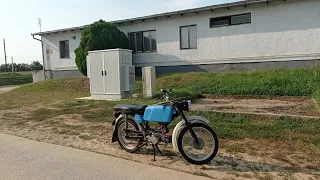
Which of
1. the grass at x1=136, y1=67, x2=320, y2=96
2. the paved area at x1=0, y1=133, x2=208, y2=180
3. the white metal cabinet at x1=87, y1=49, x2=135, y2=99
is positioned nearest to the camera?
the paved area at x1=0, y1=133, x2=208, y2=180

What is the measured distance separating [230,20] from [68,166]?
13217 mm

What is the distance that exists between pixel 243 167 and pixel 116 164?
1.95m

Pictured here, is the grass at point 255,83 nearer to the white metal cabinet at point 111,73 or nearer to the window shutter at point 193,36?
the white metal cabinet at point 111,73

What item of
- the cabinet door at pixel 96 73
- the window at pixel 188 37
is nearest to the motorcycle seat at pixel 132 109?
the cabinet door at pixel 96 73

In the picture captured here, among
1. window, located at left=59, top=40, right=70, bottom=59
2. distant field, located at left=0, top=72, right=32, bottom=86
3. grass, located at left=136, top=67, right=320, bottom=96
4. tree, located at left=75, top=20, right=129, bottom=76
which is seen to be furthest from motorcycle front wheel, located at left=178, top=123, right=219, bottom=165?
distant field, located at left=0, top=72, right=32, bottom=86

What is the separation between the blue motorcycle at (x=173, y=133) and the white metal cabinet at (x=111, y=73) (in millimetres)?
7033

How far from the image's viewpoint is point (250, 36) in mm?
15172

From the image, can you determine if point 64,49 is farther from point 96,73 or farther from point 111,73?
point 111,73

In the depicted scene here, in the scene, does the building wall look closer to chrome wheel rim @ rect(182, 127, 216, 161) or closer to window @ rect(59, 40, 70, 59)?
window @ rect(59, 40, 70, 59)

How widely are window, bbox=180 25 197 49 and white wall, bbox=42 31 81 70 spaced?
27.8 feet

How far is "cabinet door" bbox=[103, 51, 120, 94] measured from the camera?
40.3 ft

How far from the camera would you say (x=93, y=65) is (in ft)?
42.4

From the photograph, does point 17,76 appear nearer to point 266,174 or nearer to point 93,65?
point 93,65

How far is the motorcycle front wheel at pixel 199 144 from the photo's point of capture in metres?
4.53
